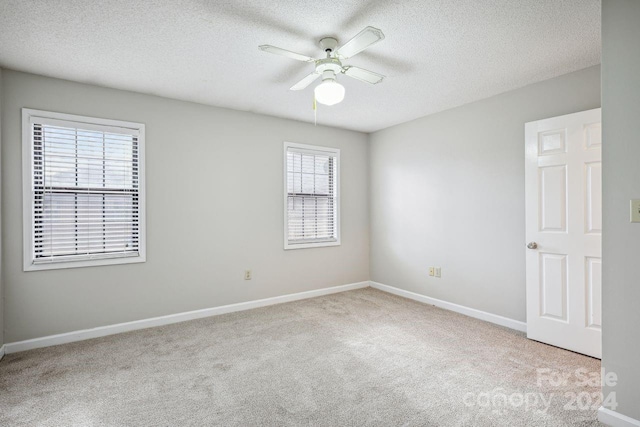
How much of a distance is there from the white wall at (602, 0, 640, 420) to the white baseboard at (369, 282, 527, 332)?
5.05 ft

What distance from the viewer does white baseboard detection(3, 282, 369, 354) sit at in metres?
2.88

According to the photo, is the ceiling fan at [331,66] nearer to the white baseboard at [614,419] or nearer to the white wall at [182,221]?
the white wall at [182,221]

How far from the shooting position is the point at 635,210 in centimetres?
172

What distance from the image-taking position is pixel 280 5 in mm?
1962

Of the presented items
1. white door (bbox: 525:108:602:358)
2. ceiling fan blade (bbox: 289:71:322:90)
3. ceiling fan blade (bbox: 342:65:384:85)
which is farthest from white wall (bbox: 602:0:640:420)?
ceiling fan blade (bbox: 289:71:322:90)

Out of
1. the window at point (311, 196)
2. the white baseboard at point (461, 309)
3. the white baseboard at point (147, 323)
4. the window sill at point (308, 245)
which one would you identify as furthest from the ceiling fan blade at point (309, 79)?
the white baseboard at point (461, 309)

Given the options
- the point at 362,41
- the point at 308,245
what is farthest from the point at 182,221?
the point at 362,41

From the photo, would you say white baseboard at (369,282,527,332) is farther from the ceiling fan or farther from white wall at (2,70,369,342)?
the ceiling fan

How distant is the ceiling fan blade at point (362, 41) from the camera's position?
1.89 metres

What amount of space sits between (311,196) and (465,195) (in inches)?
81.9

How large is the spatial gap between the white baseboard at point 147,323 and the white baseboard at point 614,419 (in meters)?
3.25

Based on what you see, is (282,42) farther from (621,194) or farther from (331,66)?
(621,194)

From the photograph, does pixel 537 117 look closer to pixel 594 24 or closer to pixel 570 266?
pixel 594 24

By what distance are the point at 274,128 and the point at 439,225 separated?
2579mm
